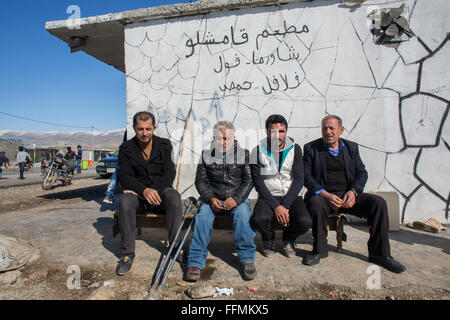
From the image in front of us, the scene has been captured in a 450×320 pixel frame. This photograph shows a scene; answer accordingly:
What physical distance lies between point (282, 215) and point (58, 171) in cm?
1006

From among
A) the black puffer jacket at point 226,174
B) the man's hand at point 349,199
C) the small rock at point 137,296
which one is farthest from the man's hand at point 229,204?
the man's hand at point 349,199

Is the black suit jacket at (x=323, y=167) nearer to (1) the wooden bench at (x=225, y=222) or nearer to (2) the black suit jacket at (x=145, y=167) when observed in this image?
Result: (1) the wooden bench at (x=225, y=222)

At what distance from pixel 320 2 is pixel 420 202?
133 inches

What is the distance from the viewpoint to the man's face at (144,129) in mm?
2898

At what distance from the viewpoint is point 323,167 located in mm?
2916

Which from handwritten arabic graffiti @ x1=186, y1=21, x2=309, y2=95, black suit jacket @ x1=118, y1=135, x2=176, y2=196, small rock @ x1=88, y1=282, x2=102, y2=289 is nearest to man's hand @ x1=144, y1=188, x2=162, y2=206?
black suit jacket @ x1=118, y1=135, x2=176, y2=196

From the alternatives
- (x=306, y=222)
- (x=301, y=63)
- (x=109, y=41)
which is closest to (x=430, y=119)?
(x=301, y=63)

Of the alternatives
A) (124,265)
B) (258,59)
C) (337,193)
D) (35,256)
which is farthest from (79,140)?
(337,193)

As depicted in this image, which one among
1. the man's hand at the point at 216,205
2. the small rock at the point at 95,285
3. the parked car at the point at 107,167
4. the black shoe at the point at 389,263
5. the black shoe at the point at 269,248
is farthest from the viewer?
the parked car at the point at 107,167

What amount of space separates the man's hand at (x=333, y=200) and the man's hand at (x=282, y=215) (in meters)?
0.46

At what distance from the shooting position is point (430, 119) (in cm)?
384

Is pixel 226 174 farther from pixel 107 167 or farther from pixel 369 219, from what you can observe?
pixel 107 167

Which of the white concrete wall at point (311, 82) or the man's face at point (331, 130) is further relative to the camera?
the white concrete wall at point (311, 82)

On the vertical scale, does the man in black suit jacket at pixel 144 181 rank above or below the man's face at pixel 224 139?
below
